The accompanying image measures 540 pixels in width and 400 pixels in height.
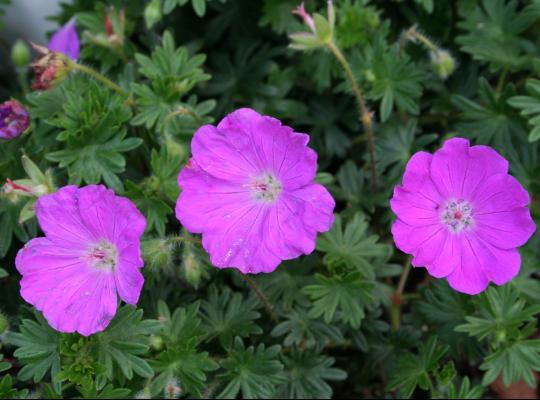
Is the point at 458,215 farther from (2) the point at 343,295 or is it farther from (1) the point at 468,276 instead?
(2) the point at 343,295

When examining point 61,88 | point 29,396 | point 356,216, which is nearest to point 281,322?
point 356,216

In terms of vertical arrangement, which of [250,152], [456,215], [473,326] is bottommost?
[473,326]

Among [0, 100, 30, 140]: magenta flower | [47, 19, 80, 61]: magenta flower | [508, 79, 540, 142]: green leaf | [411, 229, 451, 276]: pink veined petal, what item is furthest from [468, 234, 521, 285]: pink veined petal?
[47, 19, 80, 61]: magenta flower

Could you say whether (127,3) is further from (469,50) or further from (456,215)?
(456,215)

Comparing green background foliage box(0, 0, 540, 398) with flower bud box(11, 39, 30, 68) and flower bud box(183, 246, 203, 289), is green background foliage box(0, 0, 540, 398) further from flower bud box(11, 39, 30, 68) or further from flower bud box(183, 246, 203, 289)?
flower bud box(11, 39, 30, 68)

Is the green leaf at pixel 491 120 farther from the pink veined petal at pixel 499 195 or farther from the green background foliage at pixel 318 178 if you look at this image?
the pink veined petal at pixel 499 195
